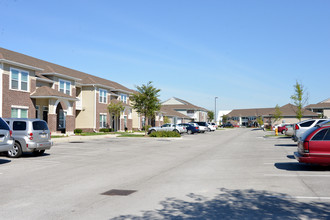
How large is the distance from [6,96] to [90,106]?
14421mm

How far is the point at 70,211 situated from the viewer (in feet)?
19.8

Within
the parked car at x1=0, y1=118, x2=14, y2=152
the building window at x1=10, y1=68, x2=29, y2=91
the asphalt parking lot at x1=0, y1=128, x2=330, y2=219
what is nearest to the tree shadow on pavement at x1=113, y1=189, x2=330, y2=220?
the asphalt parking lot at x1=0, y1=128, x2=330, y2=219

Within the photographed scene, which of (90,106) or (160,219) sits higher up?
(90,106)

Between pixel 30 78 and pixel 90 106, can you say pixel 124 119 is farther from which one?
pixel 30 78

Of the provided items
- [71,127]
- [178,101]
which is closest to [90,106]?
[71,127]

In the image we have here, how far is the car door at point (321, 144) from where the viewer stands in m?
10.5

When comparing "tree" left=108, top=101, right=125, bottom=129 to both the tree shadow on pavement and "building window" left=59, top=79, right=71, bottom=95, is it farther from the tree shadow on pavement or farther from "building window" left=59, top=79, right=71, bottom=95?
the tree shadow on pavement

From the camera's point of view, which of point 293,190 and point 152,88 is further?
point 152,88

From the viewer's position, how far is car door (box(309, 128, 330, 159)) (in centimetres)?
1051

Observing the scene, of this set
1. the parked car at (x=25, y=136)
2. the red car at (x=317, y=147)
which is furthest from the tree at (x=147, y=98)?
the red car at (x=317, y=147)

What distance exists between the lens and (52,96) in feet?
96.5

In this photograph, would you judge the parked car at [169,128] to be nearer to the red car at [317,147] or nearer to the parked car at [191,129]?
the parked car at [191,129]

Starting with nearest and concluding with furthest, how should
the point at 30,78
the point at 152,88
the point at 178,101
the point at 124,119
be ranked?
the point at 30,78 < the point at 152,88 < the point at 124,119 < the point at 178,101

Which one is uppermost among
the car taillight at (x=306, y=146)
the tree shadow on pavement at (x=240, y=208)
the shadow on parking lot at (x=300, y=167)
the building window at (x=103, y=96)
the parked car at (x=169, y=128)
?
the building window at (x=103, y=96)
